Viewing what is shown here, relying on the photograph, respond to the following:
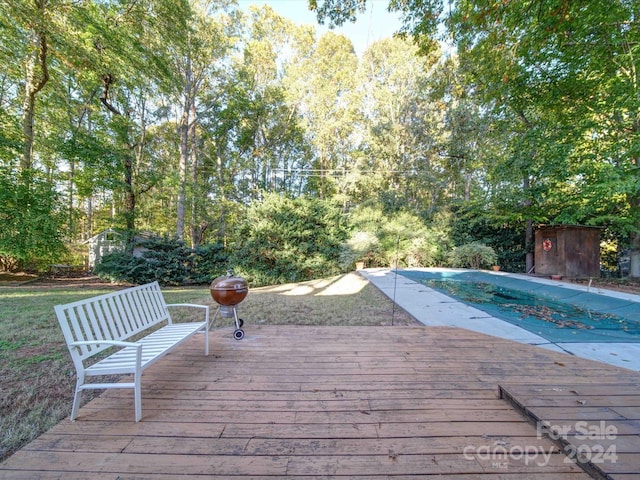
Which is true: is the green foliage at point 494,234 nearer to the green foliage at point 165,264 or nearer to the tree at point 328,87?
the tree at point 328,87

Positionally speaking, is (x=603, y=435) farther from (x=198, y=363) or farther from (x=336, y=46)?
(x=336, y=46)

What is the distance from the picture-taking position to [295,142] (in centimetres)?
2038

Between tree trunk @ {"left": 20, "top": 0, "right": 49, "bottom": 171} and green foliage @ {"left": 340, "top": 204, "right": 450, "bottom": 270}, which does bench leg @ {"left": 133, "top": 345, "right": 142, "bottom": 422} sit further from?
tree trunk @ {"left": 20, "top": 0, "right": 49, "bottom": 171}

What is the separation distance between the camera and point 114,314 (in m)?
2.40

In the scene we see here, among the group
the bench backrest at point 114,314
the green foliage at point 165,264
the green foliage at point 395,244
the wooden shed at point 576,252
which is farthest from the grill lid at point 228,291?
the wooden shed at point 576,252

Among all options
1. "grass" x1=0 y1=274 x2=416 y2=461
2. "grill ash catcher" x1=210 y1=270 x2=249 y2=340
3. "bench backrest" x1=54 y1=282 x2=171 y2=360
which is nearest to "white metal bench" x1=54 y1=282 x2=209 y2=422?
"bench backrest" x1=54 y1=282 x2=171 y2=360

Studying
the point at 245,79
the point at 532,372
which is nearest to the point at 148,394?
the point at 532,372

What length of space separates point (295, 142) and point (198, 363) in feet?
65.1

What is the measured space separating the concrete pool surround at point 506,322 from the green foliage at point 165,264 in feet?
24.5

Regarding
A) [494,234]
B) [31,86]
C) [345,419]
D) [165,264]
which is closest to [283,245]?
[165,264]

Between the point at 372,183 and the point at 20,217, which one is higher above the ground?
the point at 372,183

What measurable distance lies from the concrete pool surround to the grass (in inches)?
15.2

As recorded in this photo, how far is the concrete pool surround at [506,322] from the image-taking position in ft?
9.50

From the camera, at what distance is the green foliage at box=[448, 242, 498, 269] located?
36.5 ft
